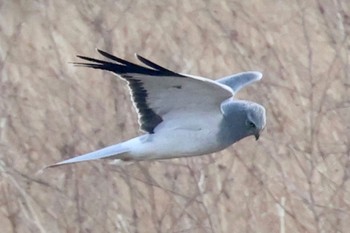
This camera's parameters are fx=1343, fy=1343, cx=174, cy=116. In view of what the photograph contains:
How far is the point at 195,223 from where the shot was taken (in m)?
6.09

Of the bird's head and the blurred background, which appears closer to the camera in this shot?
the bird's head

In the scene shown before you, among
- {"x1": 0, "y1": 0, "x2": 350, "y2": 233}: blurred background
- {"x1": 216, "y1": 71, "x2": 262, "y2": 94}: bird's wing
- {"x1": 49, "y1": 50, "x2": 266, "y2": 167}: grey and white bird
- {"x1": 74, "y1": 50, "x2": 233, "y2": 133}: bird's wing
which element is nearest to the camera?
{"x1": 74, "y1": 50, "x2": 233, "y2": 133}: bird's wing

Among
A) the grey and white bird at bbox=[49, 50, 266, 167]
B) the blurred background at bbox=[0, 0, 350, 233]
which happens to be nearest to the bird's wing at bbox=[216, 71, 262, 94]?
the grey and white bird at bbox=[49, 50, 266, 167]

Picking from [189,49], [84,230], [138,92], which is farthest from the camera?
[189,49]

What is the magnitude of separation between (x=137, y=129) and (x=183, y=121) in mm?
1541

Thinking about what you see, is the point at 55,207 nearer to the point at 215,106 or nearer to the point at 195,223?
the point at 195,223

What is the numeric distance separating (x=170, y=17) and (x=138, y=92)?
7.14 ft

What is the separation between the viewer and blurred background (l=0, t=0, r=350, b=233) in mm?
6039

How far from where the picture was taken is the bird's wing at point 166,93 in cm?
421

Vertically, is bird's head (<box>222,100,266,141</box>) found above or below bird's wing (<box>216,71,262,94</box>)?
below

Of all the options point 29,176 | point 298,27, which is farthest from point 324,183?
point 29,176

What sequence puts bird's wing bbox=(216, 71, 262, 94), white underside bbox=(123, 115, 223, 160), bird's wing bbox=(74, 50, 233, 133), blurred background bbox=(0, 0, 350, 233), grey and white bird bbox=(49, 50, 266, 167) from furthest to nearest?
blurred background bbox=(0, 0, 350, 233), bird's wing bbox=(216, 71, 262, 94), white underside bbox=(123, 115, 223, 160), grey and white bird bbox=(49, 50, 266, 167), bird's wing bbox=(74, 50, 233, 133)

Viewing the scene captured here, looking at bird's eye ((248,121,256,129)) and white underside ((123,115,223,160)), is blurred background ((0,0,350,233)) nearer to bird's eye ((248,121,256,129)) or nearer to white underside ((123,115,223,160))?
white underside ((123,115,223,160))

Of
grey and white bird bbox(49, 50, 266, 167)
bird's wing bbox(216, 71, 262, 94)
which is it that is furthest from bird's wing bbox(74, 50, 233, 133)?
bird's wing bbox(216, 71, 262, 94)
